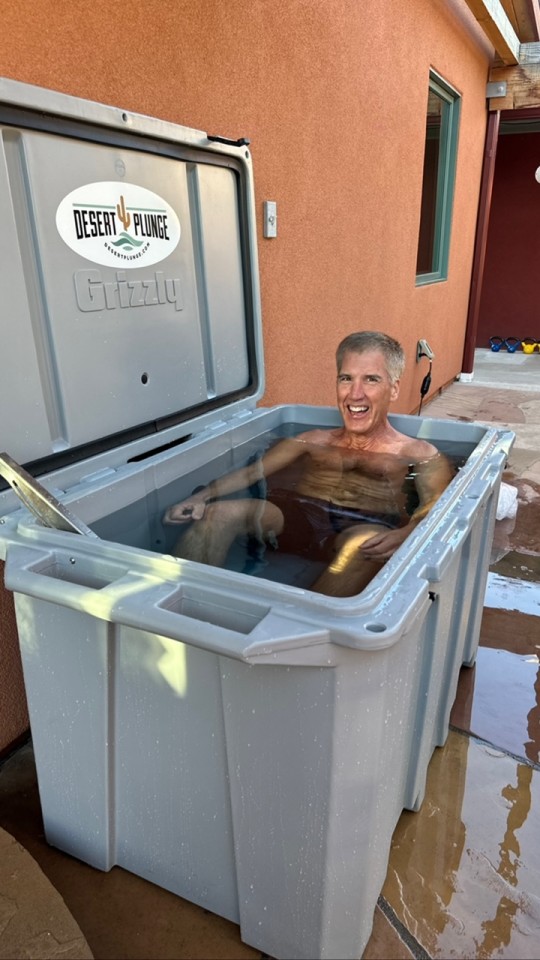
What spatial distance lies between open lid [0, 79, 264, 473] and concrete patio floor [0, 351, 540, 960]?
88cm

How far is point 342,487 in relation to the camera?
7.23ft

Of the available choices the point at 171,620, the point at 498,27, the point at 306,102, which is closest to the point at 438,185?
the point at 498,27

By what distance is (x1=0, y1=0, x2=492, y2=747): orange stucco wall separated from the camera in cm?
170

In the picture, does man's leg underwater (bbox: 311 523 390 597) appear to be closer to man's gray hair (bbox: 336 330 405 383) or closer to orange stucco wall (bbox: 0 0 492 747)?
man's gray hair (bbox: 336 330 405 383)

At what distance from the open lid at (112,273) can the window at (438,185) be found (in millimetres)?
3649

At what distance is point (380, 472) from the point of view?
221 cm

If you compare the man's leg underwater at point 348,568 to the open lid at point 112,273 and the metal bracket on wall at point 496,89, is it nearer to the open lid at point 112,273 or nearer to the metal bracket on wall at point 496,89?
the open lid at point 112,273

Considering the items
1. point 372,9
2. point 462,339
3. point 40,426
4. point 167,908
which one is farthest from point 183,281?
point 462,339

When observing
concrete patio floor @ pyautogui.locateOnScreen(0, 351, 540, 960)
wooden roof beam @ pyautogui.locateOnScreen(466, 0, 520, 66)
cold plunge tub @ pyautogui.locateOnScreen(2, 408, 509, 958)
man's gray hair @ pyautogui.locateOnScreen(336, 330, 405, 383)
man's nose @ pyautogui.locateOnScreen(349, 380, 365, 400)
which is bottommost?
concrete patio floor @ pyautogui.locateOnScreen(0, 351, 540, 960)

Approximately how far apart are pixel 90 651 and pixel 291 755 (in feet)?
1.39

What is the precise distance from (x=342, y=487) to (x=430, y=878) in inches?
46.6

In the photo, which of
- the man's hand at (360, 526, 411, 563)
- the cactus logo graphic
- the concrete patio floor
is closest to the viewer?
the concrete patio floor

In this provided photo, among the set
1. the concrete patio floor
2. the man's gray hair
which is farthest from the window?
the concrete patio floor

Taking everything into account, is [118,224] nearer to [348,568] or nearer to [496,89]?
[348,568]
